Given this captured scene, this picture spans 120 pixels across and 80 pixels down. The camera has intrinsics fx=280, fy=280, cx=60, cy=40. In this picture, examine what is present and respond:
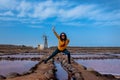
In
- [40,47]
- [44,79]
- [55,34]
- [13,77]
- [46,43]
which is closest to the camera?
[55,34]

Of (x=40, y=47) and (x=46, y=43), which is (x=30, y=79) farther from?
(x=46, y=43)

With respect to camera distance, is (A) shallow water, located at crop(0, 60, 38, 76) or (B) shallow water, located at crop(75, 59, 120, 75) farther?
(B) shallow water, located at crop(75, 59, 120, 75)

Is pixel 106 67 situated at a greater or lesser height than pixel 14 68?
lesser

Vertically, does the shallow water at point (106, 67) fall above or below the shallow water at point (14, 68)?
below

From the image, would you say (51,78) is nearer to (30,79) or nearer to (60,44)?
(30,79)

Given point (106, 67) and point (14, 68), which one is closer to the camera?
point (14, 68)

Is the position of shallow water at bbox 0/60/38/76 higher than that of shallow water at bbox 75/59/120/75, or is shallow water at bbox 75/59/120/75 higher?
shallow water at bbox 0/60/38/76

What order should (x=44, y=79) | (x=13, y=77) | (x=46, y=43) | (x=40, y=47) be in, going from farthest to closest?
(x=46, y=43) → (x=40, y=47) → (x=13, y=77) → (x=44, y=79)

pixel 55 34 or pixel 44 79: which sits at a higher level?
pixel 55 34

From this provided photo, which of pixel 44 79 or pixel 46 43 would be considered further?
pixel 46 43

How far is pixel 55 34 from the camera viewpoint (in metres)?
9.49

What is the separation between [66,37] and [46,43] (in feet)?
270

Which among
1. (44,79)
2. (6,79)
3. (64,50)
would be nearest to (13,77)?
(6,79)

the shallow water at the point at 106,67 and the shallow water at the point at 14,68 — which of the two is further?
the shallow water at the point at 106,67
